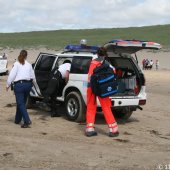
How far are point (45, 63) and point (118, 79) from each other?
7.08ft

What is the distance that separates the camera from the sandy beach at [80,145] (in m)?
6.91

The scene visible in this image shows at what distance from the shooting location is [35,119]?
10930mm

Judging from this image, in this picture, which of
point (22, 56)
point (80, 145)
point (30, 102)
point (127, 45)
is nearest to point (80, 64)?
point (127, 45)

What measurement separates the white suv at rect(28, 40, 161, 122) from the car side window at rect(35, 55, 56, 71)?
6.7 inches

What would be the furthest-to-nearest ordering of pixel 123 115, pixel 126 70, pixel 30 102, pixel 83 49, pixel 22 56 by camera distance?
pixel 30 102
pixel 123 115
pixel 83 49
pixel 126 70
pixel 22 56

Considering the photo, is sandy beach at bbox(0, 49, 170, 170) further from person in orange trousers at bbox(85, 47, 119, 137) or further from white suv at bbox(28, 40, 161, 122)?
white suv at bbox(28, 40, 161, 122)

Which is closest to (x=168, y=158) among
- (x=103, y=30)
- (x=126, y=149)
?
(x=126, y=149)

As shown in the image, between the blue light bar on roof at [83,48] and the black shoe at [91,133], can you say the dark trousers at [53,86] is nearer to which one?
the blue light bar on roof at [83,48]

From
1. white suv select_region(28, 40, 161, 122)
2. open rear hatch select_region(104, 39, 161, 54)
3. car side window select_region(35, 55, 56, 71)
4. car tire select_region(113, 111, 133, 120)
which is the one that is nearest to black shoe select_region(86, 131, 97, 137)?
white suv select_region(28, 40, 161, 122)

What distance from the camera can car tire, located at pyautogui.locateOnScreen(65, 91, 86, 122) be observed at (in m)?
10.4

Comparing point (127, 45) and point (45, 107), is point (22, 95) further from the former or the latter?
point (127, 45)

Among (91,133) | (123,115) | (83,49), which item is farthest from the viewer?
(123,115)

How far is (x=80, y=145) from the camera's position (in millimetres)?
8195

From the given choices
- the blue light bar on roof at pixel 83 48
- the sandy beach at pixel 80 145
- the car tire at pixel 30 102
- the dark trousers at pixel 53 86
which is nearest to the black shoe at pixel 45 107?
the sandy beach at pixel 80 145
